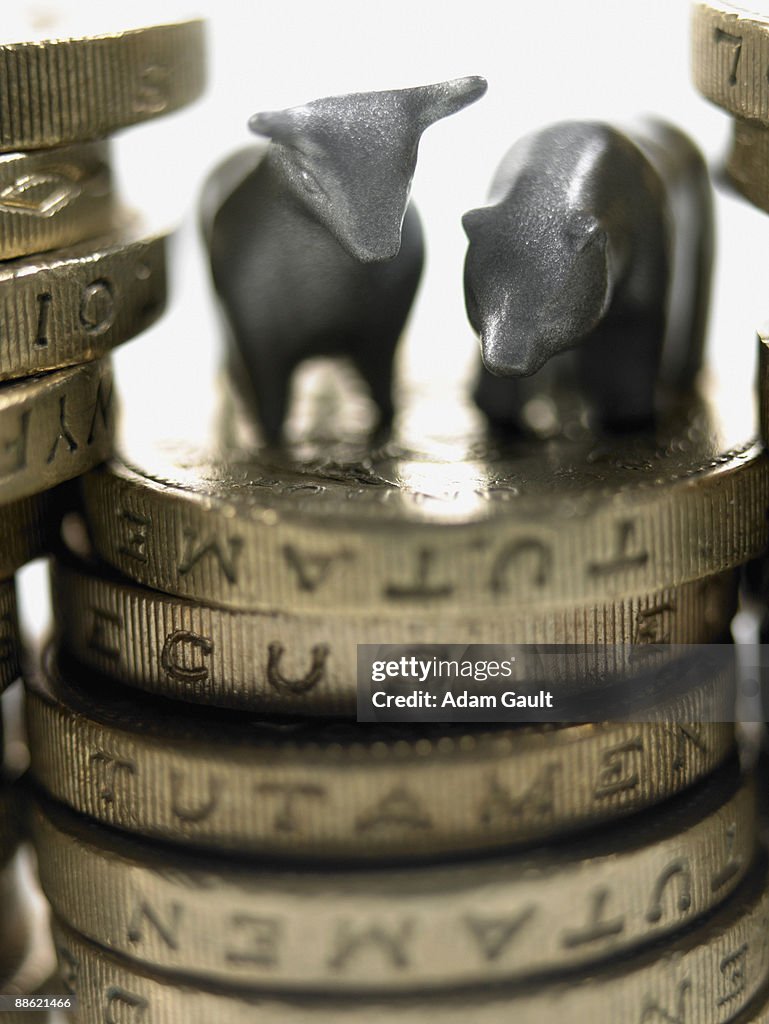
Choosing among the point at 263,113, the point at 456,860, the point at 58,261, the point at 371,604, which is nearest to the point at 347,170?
the point at 263,113

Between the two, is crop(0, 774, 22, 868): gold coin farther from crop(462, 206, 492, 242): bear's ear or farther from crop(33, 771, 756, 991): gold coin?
crop(462, 206, 492, 242): bear's ear

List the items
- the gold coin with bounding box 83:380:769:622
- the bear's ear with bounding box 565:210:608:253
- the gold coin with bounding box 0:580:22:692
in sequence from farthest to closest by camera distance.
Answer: the gold coin with bounding box 0:580:22:692, the bear's ear with bounding box 565:210:608:253, the gold coin with bounding box 83:380:769:622

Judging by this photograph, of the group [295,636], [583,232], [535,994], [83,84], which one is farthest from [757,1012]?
[83,84]

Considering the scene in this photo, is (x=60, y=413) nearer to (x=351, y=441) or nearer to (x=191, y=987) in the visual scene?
(x=351, y=441)

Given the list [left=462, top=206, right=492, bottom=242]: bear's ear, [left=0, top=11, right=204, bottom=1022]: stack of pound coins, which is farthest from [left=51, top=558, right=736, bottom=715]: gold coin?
[left=462, top=206, right=492, bottom=242]: bear's ear

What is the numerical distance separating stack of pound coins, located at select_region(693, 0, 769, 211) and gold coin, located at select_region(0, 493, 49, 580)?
0.64m

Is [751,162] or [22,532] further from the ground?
[751,162]

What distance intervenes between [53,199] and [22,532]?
28cm

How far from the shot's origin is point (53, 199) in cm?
108

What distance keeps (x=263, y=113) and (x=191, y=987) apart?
66cm

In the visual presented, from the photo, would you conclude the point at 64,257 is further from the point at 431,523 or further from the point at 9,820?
the point at 9,820

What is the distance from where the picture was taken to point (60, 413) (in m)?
1.07

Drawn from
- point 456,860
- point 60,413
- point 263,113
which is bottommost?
point 456,860

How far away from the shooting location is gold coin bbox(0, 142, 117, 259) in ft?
3.43
